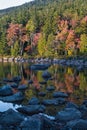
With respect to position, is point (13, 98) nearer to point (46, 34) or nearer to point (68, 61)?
point (68, 61)

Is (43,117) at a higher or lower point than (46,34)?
higher

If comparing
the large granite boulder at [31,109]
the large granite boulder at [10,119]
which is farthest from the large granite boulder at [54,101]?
the large granite boulder at [10,119]

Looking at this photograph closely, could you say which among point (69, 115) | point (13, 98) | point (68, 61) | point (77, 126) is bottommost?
point (68, 61)

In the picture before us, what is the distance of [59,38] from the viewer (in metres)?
106

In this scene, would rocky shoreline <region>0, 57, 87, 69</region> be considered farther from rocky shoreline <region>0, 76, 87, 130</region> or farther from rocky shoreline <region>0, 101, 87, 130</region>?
rocky shoreline <region>0, 101, 87, 130</region>

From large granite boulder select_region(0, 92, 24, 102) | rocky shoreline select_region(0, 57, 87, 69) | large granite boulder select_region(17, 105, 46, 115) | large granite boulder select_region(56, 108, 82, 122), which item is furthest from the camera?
rocky shoreline select_region(0, 57, 87, 69)

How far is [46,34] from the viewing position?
114 m

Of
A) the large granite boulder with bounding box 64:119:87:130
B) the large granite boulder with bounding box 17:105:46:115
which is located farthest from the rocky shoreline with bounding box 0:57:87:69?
the large granite boulder with bounding box 64:119:87:130

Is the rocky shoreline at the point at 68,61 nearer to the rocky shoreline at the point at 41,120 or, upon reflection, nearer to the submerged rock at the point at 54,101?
the submerged rock at the point at 54,101

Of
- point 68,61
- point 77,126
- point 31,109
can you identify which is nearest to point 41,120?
point 77,126

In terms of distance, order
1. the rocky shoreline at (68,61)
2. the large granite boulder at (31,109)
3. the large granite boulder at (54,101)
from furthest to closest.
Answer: the rocky shoreline at (68,61) → the large granite boulder at (54,101) → the large granite boulder at (31,109)

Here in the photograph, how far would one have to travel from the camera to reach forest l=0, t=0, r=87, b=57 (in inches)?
4076

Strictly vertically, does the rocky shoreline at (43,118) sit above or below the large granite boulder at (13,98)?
above

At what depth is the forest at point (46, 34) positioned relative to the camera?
103531 mm
